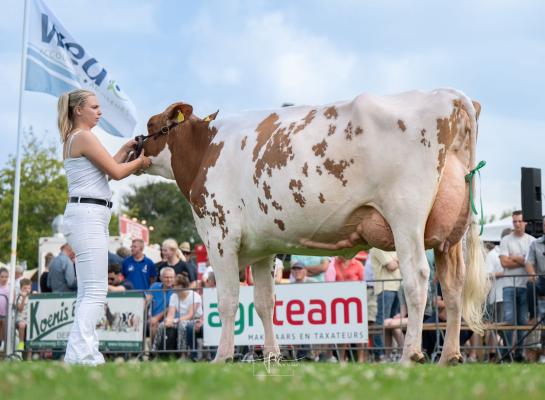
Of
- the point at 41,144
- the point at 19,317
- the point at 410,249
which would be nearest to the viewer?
the point at 410,249

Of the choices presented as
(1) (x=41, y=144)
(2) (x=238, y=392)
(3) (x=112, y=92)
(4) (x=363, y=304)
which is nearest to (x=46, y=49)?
(3) (x=112, y=92)

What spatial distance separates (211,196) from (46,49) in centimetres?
1009

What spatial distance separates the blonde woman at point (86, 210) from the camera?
24.8 ft

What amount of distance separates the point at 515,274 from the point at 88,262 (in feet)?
25.3

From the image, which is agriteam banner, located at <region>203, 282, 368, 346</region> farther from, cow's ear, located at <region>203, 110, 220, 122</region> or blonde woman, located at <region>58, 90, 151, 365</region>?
blonde woman, located at <region>58, 90, 151, 365</region>

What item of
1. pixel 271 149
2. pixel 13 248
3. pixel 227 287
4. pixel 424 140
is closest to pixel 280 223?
pixel 271 149

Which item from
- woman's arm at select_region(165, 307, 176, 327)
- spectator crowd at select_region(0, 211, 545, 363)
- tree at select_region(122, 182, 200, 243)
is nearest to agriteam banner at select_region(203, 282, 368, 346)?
spectator crowd at select_region(0, 211, 545, 363)

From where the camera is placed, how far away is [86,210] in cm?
779

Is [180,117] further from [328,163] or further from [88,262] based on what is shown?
[88,262]

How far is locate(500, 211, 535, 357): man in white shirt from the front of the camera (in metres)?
13.2

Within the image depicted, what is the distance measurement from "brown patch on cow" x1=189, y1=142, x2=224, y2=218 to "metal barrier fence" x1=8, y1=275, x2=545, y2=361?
435 cm

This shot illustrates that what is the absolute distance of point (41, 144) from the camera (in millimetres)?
48188

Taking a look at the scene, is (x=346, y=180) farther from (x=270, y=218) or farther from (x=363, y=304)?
(x=363, y=304)

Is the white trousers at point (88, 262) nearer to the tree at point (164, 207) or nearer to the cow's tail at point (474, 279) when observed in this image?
the cow's tail at point (474, 279)
